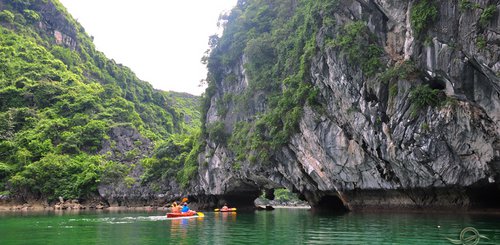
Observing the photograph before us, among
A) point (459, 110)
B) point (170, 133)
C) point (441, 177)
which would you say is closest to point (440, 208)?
point (441, 177)

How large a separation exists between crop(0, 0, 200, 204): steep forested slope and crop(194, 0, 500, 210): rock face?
1108 inches

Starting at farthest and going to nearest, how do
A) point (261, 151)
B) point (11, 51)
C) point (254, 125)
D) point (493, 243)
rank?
1. point (11, 51)
2. point (254, 125)
3. point (261, 151)
4. point (493, 243)

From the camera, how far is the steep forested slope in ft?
163

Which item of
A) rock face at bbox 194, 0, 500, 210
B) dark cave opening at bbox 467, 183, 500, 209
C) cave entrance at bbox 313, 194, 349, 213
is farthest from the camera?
cave entrance at bbox 313, 194, 349, 213

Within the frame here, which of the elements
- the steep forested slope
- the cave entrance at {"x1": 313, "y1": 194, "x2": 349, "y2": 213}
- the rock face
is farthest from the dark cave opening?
the steep forested slope

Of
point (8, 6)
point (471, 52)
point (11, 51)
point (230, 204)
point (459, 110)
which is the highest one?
point (8, 6)

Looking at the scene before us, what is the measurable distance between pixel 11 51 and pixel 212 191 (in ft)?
159

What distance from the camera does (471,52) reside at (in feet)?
56.3

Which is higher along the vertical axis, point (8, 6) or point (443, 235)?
point (8, 6)

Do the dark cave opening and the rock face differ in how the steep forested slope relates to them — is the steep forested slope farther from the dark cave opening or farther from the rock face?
the dark cave opening

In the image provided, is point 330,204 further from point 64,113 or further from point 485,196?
point 64,113

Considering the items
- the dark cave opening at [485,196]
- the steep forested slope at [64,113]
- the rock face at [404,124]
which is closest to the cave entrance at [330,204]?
the rock face at [404,124]

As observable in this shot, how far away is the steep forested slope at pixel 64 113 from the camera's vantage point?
163ft

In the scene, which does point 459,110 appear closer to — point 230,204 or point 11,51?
point 230,204
